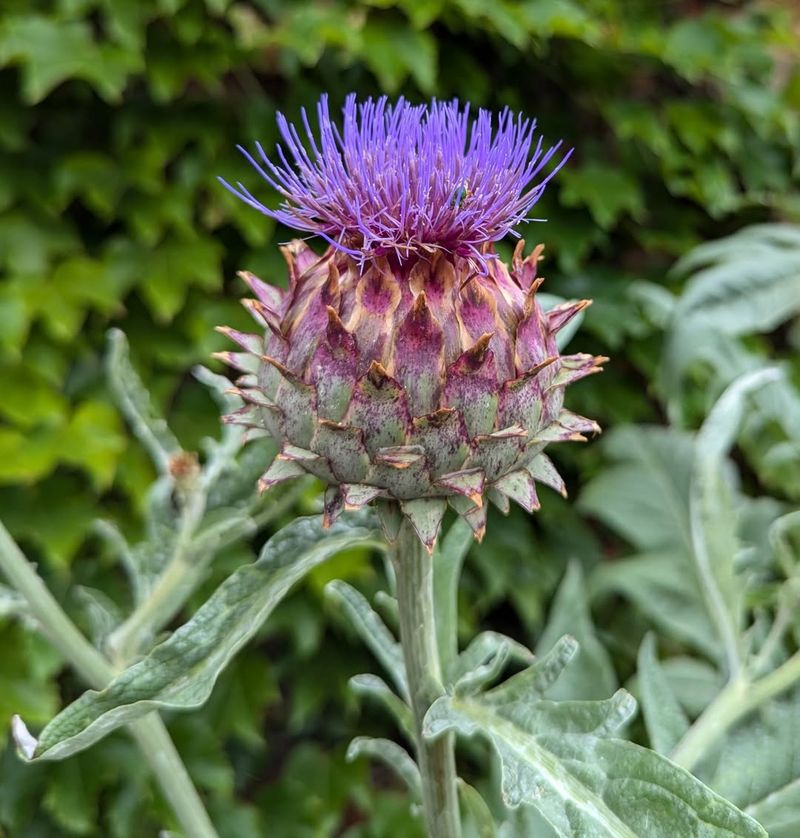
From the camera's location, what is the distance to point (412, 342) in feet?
1.69

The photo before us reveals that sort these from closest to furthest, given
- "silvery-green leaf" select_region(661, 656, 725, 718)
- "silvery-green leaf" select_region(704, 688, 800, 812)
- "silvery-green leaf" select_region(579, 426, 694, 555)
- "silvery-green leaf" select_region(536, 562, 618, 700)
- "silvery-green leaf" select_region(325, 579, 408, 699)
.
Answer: "silvery-green leaf" select_region(325, 579, 408, 699) → "silvery-green leaf" select_region(704, 688, 800, 812) → "silvery-green leaf" select_region(536, 562, 618, 700) → "silvery-green leaf" select_region(661, 656, 725, 718) → "silvery-green leaf" select_region(579, 426, 694, 555)

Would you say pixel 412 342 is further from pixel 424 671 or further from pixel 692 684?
pixel 692 684

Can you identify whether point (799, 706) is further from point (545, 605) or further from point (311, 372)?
point (545, 605)

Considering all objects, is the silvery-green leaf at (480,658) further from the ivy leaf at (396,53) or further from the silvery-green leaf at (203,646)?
the ivy leaf at (396,53)

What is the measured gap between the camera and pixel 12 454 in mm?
1127

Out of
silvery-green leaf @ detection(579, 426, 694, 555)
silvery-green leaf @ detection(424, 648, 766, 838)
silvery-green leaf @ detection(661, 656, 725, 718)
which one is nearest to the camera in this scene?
silvery-green leaf @ detection(424, 648, 766, 838)

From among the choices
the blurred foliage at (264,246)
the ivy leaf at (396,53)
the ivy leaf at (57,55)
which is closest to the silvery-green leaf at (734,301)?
the blurred foliage at (264,246)

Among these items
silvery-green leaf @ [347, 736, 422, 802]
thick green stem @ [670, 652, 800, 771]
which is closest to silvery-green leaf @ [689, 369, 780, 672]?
thick green stem @ [670, 652, 800, 771]

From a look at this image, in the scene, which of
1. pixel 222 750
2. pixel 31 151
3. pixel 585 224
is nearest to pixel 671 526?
pixel 585 224

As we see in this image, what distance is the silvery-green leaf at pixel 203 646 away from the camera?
50 cm

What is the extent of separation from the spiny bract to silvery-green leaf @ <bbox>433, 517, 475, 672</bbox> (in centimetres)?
17

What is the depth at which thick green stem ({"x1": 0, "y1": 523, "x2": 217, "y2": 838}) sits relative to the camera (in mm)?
647

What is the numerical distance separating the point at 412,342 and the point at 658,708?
1.42 ft

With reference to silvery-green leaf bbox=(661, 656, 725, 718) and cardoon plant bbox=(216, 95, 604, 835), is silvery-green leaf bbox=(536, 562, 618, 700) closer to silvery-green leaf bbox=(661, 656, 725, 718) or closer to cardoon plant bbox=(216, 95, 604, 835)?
silvery-green leaf bbox=(661, 656, 725, 718)
